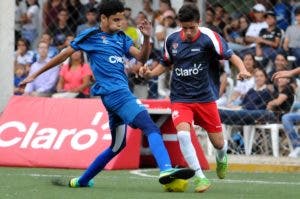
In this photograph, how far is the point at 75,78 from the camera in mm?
17156

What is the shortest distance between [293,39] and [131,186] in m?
6.00

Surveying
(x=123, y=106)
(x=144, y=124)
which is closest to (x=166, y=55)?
(x=123, y=106)

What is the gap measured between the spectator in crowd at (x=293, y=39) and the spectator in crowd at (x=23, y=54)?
16.0 ft

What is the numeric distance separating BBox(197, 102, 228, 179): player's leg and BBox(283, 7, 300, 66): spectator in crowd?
16.3 ft

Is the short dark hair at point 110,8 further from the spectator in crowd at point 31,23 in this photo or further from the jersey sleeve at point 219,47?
the spectator in crowd at point 31,23

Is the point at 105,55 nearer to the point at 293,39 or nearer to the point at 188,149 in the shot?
the point at 188,149

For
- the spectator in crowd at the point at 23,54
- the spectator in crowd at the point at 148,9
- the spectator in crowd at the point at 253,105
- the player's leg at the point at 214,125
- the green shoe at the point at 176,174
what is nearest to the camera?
the green shoe at the point at 176,174

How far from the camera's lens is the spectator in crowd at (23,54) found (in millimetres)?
18923

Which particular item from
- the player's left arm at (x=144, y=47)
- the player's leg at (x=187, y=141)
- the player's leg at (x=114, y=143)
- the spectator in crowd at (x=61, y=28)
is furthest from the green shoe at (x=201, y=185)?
the spectator in crowd at (x=61, y=28)

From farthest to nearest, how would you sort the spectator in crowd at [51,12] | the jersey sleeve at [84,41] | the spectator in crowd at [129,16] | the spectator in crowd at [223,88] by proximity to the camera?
the spectator in crowd at [51,12] < the spectator in crowd at [129,16] < the spectator in crowd at [223,88] < the jersey sleeve at [84,41]

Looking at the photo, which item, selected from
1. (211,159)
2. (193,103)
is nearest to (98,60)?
(193,103)

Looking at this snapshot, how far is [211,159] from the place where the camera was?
595 inches

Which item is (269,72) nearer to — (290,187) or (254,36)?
(254,36)

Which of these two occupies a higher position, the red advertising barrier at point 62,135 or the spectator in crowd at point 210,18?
the spectator in crowd at point 210,18
